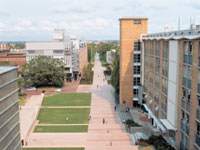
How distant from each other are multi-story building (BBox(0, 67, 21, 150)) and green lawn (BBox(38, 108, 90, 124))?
21.1 metres

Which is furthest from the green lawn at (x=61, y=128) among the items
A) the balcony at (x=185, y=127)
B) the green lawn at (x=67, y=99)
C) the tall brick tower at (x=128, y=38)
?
the balcony at (x=185, y=127)

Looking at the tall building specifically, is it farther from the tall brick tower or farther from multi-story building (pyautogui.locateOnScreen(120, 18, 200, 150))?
the tall brick tower

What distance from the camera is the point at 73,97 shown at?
47.8 m

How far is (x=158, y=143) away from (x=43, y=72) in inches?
1530

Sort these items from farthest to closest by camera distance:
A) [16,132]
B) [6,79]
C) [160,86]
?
[160,86] < [16,132] < [6,79]

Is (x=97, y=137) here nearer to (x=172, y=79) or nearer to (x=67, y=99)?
(x=172, y=79)

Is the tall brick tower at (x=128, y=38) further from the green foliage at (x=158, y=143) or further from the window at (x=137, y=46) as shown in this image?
the green foliage at (x=158, y=143)

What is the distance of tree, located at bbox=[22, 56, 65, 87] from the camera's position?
57.3 m

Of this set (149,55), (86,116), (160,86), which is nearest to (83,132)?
(86,116)

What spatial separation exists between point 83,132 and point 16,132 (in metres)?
17.6

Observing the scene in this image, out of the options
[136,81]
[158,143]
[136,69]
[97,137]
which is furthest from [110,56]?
[158,143]

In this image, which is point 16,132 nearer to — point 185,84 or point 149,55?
point 185,84

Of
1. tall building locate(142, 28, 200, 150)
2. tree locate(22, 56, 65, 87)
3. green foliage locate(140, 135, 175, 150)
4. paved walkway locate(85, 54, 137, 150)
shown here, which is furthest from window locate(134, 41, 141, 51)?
tree locate(22, 56, 65, 87)

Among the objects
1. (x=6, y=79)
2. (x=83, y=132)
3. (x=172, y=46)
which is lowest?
(x=83, y=132)
